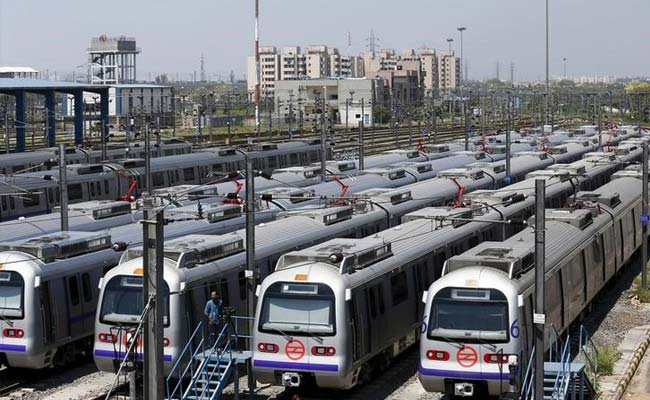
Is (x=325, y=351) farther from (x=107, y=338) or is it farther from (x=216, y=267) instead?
(x=107, y=338)

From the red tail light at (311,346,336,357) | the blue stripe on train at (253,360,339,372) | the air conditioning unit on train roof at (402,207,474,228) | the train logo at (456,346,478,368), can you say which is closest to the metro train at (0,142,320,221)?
the air conditioning unit on train roof at (402,207,474,228)

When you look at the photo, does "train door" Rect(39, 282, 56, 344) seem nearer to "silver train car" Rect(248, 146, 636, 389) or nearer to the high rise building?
"silver train car" Rect(248, 146, 636, 389)

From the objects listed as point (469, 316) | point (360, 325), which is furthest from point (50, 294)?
point (469, 316)

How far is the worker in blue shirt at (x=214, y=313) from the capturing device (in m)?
20.5

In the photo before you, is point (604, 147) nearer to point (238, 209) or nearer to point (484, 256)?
point (238, 209)

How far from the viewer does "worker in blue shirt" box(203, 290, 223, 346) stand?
2047 centimetres

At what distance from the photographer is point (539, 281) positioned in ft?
56.3

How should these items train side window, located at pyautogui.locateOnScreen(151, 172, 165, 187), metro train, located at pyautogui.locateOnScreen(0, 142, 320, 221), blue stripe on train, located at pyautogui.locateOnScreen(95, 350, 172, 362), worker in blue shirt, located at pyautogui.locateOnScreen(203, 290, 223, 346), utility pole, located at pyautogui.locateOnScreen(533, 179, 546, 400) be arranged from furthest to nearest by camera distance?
train side window, located at pyautogui.locateOnScreen(151, 172, 165, 187), metro train, located at pyautogui.locateOnScreen(0, 142, 320, 221), worker in blue shirt, located at pyautogui.locateOnScreen(203, 290, 223, 346), blue stripe on train, located at pyautogui.locateOnScreen(95, 350, 172, 362), utility pole, located at pyautogui.locateOnScreen(533, 179, 546, 400)

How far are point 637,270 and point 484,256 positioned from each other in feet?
58.3

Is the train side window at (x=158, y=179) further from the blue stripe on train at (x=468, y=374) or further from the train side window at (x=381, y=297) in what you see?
the blue stripe on train at (x=468, y=374)

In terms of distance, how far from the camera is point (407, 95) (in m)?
162

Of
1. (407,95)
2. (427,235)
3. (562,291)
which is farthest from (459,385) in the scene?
(407,95)

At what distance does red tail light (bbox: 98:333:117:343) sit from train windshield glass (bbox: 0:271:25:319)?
2.05 meters

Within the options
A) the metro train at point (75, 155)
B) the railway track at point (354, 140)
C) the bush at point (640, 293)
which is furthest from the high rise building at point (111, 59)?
the bush at point (640, 293)
